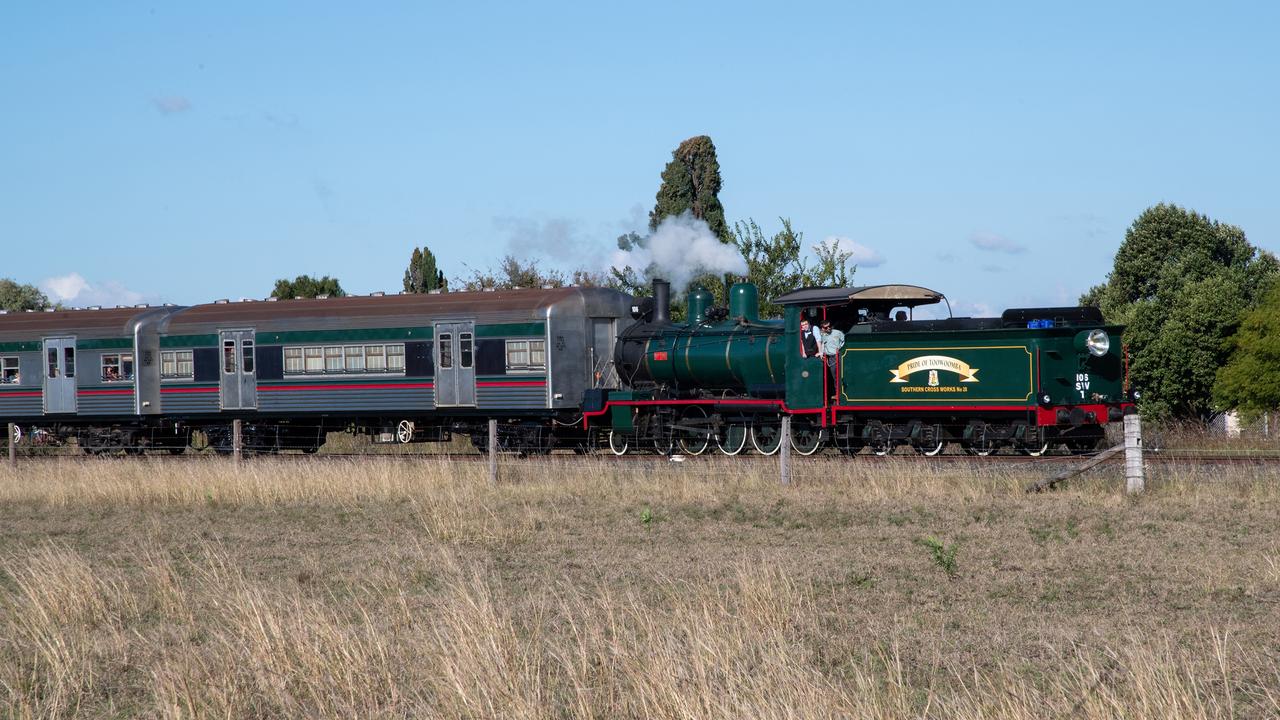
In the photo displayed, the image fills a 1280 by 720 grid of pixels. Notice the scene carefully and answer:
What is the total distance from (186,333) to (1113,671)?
26.4 m

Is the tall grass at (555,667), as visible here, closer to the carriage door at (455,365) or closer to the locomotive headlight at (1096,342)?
the locomotive headlight at (1096,342)

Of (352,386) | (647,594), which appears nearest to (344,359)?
(352,386)

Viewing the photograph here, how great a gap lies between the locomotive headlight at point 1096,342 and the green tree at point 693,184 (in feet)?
109

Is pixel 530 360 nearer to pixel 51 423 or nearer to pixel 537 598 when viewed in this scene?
pixel 51 423

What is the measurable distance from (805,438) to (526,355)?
6054 mm

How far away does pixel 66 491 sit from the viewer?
2003 cm

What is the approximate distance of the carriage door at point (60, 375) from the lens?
104 ft

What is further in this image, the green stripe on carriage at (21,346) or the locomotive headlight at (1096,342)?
the green stripe on carriage at (21,346)

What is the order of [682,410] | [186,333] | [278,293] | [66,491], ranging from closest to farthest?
[66,491], [682,410], [186,333], [278,293]

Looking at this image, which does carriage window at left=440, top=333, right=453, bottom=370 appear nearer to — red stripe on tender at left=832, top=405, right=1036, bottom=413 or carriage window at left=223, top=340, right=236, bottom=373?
carriage window at left=223, top=340, right=236, bottom=373

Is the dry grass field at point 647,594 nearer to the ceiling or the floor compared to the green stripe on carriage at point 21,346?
nearer to the floor

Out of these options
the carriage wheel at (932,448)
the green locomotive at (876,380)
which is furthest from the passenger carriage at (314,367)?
the carriage wheel at (932,448)

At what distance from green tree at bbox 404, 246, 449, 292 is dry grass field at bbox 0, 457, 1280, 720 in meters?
50.4

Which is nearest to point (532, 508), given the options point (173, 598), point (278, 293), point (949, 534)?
point (949, 534)
